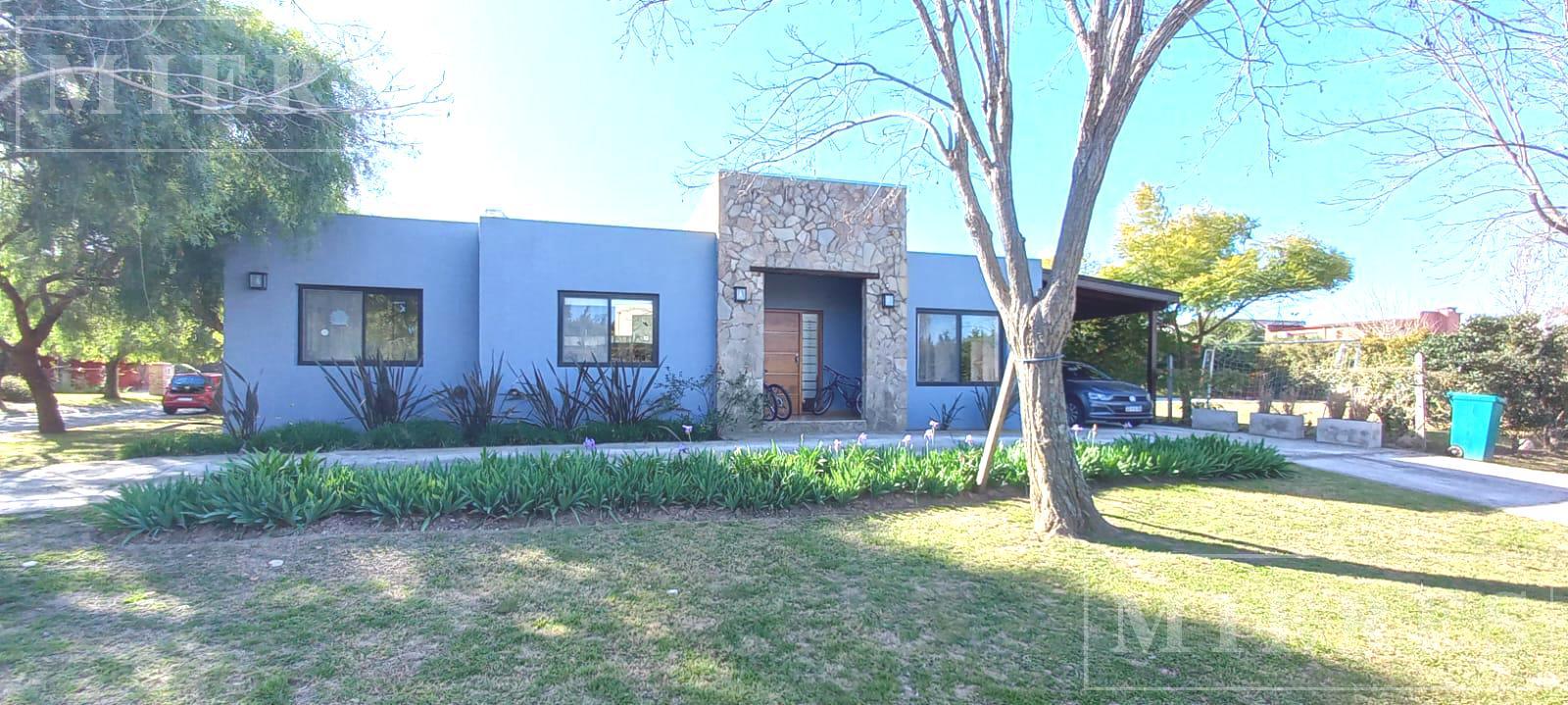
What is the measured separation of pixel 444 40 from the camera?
672cm

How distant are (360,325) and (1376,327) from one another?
2242 centimetres

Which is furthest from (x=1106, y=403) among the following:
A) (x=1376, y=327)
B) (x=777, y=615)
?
(x=1376, y=327)

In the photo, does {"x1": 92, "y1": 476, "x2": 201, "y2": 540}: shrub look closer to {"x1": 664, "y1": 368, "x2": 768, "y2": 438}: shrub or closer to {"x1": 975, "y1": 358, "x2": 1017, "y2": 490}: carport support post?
{"x1": 975, "y1": 358, "x2": 1017, "y2": 490}: carport support post

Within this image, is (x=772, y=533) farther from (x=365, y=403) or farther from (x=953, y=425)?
(x=953, y=425)

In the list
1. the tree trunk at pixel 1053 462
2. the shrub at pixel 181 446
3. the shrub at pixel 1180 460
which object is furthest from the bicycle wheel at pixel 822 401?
the shrub at pixel 181 446

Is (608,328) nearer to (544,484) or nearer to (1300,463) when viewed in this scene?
(544,484)

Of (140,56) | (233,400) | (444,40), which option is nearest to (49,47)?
(140,56)

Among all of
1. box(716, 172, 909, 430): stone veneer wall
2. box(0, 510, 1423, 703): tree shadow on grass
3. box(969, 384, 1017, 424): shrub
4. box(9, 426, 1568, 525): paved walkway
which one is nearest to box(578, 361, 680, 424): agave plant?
box(9, 426, 1568, 525): paved walkway

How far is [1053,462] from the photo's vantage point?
494cm

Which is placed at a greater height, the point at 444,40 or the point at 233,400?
the point at 444,40

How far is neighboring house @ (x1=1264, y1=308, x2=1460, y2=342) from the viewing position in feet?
54.0

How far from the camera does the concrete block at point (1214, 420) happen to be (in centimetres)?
1252

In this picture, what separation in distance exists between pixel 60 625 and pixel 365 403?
6.42 meters

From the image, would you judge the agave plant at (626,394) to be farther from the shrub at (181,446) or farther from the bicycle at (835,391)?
the shrub at (181,446)
